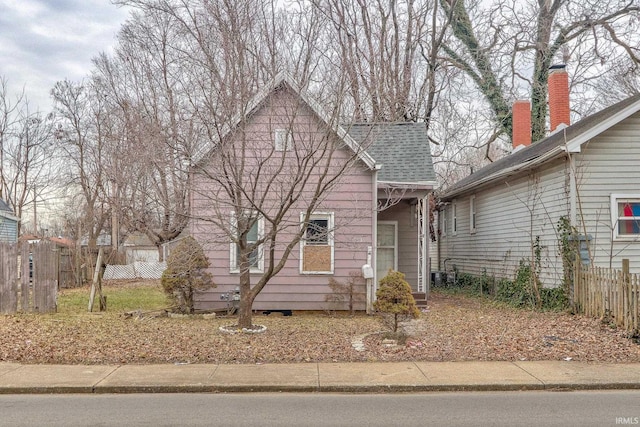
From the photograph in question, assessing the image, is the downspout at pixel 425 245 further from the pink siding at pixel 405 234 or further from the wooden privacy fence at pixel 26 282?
the wooden privacy fence at pixel 26 282

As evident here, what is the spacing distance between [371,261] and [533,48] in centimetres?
1729

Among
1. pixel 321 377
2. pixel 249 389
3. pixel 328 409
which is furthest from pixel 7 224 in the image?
pixel 328 409

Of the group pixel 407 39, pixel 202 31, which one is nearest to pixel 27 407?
pixel 202 31

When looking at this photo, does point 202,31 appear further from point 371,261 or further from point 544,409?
point 544,409

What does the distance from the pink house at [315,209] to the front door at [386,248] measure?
1.2 inches

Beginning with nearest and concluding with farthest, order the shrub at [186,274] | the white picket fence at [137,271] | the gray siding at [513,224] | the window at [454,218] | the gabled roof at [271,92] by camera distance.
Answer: the gabled roof at [271,92] → the shrub at [186,274] → the gray siding at [513,224] → the window at [454,218] → the white picket fence at [137,271]

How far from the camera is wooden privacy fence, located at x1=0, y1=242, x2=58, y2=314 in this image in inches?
526

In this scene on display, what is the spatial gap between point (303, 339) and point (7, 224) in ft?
82.5

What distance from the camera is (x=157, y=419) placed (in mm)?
6047

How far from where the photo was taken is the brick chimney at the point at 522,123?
22531 mm

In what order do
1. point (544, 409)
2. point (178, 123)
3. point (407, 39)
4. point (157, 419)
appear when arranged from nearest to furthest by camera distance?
point (157, 419), point (544, 409), point (178, 123), point (407, 39)

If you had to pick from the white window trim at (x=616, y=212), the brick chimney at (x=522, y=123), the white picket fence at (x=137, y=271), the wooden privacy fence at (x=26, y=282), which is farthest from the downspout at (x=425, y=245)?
the white picket fence at (x=137, y=271)

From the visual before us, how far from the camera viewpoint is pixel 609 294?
11.2m

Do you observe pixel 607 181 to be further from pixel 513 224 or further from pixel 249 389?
pixel 249 389
